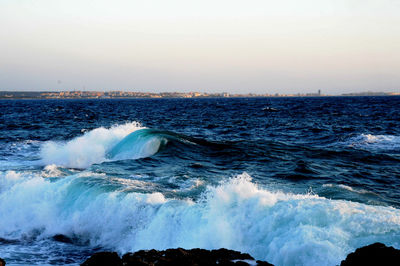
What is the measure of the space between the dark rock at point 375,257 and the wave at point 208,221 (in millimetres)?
1101

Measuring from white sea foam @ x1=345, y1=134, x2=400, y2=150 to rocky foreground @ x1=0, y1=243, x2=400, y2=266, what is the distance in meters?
14.3

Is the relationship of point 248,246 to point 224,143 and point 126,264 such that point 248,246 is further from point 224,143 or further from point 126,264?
point 224,143

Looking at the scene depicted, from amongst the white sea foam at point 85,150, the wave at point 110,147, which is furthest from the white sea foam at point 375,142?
the white sea foam at point 85,150

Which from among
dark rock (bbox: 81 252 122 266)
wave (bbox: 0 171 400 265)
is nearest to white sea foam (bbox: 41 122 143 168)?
wave (bbox: 0 171 400 265)

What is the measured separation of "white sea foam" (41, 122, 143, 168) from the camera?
15.4 meters

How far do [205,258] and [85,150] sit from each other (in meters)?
13.3

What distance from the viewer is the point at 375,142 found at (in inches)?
742

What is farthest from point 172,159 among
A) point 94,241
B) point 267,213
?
point 267,213

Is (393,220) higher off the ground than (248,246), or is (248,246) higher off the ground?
(393,220)

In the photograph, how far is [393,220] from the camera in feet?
19.6

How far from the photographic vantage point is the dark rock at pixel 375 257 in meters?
3.82

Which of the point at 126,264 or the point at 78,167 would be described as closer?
the point at 126,264

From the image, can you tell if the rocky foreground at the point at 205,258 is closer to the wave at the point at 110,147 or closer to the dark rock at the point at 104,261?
the dark rock at the point at 104,261

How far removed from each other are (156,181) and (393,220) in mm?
6473
